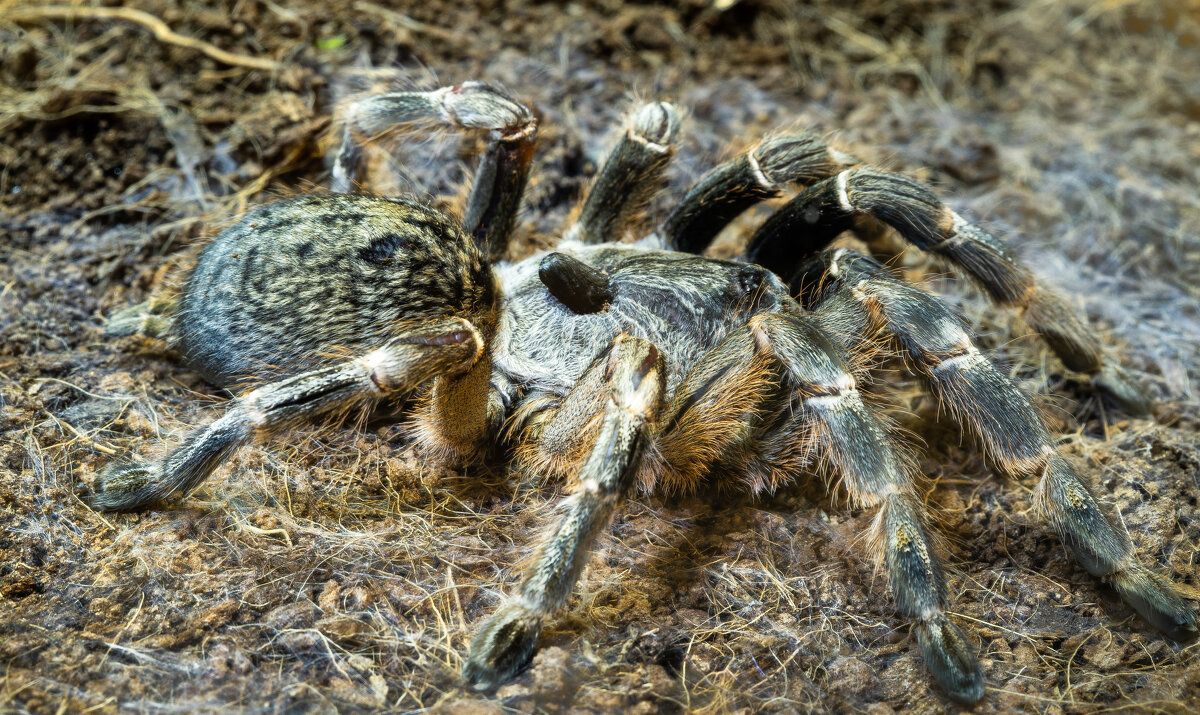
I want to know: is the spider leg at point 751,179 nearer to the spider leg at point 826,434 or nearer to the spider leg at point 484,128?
the spider leg at point 484,128

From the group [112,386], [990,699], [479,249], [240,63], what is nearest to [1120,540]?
[990,699]

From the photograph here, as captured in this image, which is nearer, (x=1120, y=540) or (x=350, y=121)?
(x=1120, y=540)

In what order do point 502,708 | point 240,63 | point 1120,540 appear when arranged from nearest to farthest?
point 502,708 < point 1120,540 < point 240,63

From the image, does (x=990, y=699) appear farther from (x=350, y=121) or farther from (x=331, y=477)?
(x=350, y=121)

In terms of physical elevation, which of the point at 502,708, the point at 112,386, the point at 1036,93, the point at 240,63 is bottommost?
the point at 112,386

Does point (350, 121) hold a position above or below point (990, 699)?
above
